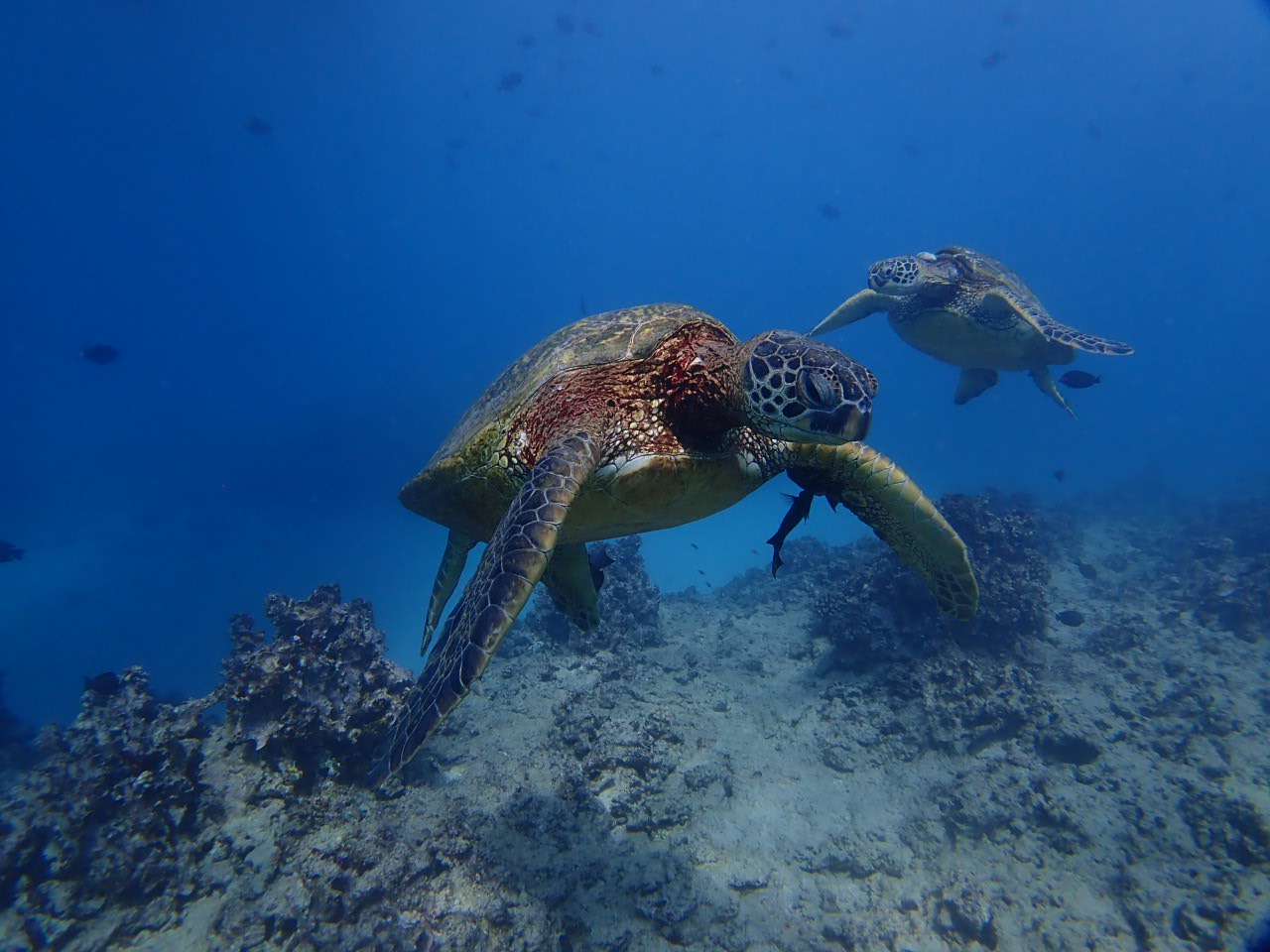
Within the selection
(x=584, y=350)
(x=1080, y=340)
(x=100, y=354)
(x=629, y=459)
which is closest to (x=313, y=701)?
(x=629, y=459)

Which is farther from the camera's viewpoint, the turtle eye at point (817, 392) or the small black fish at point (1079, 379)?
the small black fish at point (1079, 379)

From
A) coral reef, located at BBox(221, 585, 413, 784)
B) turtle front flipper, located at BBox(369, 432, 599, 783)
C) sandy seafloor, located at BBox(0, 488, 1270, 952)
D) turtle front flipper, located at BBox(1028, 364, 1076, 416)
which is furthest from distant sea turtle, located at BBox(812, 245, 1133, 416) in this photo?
coral reef, located at BBox(221, 585, 413, 784)

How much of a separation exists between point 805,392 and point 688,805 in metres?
4.58

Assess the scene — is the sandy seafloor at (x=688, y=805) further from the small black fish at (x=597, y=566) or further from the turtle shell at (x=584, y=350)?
the turtle shell at (x=584, y=350)

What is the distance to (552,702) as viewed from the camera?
284 inches

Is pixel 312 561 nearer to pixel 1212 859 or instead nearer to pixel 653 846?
pixel 653 846

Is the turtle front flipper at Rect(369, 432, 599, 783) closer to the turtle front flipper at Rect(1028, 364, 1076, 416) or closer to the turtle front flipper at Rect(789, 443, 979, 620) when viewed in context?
the turtle front flipper at Rect(789, 443, 979, 620)

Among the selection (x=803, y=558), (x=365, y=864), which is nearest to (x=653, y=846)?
(x=365, y=864)

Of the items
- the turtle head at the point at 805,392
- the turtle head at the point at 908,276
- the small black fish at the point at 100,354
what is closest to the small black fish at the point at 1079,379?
the turtle head at the point at 908,276

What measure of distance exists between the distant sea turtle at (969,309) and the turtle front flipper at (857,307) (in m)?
0.02

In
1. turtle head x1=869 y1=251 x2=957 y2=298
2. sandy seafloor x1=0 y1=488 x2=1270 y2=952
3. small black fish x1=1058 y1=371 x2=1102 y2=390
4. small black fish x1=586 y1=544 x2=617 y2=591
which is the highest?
turtle head x1=869 y1=251 x2=957 y2=298

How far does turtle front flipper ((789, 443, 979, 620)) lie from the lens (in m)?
4.33

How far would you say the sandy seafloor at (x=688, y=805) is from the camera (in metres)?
4.14

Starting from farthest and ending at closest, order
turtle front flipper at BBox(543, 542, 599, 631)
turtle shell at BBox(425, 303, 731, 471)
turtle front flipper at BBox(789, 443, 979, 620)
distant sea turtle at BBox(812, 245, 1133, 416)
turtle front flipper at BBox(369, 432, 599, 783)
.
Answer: distant sea turtle at BBox(812, 245, 1133, 416) < turtle front flipper at BBox(543, 542, 599, 631) < turtle front flipper at BBox(789, 443, 979, 620) < turtle shell at BBox(425, 303, 731, 471) < turtle front flipper at BBox(369, 432, 599, 783)
